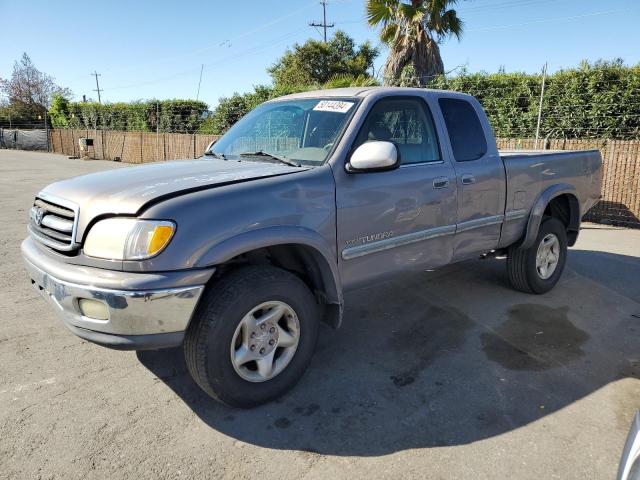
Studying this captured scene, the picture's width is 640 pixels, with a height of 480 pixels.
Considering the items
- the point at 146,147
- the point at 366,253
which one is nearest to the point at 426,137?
the point at 366,253

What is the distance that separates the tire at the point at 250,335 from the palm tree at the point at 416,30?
12.0 meters

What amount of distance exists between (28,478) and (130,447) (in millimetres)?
479

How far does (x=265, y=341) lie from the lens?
2.96 meters

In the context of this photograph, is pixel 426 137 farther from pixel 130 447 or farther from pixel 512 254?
pixel 130 447

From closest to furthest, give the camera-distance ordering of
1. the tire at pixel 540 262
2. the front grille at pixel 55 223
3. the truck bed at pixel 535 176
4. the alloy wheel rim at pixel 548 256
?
the front grille at pixel 55 223 → the truck bed at pixel 535 176 → the tire at pixel 540 262 → the alloy wheel rim at pixel 548 256

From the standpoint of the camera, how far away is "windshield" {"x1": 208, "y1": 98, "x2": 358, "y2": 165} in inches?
135

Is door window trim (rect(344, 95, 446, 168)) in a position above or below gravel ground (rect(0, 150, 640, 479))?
above

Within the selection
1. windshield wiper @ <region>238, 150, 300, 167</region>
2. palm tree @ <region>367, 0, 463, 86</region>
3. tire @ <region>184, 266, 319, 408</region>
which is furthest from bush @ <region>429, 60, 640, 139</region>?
tire @ <region>184, 266, 319, 408</region>

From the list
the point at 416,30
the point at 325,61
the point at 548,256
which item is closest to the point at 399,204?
the point at 548,256

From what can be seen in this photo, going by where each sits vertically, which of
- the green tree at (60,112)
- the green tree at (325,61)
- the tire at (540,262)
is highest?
the green tree at (325,61)

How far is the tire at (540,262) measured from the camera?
498cm

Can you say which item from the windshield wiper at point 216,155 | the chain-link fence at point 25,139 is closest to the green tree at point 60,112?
the chain-link fence at point 25,139

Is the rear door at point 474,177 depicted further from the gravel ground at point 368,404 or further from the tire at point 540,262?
the gravel ground at point 368,404

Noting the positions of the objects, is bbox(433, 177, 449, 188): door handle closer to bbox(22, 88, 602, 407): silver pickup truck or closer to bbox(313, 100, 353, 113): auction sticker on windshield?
bbox(22, 88, 602, 407): silver pickup truck
